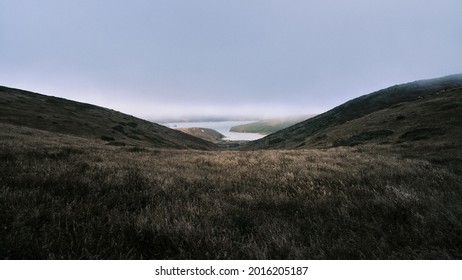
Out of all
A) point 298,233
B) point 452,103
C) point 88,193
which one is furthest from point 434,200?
point 452,103

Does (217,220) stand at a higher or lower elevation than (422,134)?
higher

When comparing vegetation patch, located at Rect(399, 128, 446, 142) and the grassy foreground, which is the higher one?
the grassy foreground

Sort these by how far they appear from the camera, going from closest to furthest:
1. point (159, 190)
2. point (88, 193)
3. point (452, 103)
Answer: point (88, 193), point (159, 190), point (452, 103)

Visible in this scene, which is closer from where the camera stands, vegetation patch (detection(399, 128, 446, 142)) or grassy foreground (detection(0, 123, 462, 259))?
grassy foreground (detection(0, 123, 462, 259))

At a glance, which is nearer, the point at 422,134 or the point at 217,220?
the point at 217,220

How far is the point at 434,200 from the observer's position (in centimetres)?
505

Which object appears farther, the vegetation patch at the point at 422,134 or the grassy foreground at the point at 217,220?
the vegetation patch at the point at 422,134

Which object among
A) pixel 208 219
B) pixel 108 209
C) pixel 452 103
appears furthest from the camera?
pixel 452 103

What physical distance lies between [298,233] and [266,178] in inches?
166

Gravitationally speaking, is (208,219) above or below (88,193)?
below

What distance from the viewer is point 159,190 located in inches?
251

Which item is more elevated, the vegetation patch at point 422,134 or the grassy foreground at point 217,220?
the grassy foreground at point 217,220

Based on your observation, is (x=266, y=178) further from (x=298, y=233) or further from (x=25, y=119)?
(x=25, y=119)
